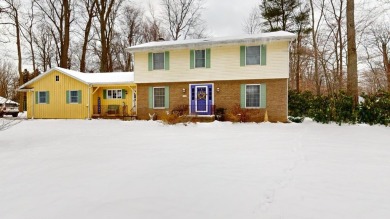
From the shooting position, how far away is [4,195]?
3816 millimetres

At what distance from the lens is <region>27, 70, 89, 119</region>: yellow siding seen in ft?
62.7

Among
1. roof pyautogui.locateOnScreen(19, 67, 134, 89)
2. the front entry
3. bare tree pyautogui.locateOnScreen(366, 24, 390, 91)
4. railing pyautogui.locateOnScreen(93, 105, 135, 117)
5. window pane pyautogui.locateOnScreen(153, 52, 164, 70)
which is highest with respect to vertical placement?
bare tree pyautogui.locateOnScreen(366, 24, 390, 91)

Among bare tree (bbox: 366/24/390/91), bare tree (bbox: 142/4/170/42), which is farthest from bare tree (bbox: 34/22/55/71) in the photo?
bare tree (bbox: 366/24/390/91)

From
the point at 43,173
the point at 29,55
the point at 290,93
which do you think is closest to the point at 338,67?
the point at 290,93

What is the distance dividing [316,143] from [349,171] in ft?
10.0

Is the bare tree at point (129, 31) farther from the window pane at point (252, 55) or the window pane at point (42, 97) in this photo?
the window pane at point (252, 55)

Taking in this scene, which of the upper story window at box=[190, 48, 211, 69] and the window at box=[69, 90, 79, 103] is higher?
the upper story window at box=[190, 48, 211, 69]

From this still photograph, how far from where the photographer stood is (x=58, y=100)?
19.6 meters

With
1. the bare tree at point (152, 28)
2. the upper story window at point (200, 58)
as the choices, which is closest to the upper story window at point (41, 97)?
the upper story window at point (200, 58)

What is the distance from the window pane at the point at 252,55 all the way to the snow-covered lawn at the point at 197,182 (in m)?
8.67

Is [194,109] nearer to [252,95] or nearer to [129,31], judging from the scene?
[252,95]

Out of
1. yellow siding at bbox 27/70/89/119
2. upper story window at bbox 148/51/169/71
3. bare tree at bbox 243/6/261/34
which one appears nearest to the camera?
upper story window at bbox 148/51/169/71

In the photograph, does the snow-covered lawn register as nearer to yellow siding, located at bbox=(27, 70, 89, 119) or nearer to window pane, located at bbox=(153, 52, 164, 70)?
window pane, located at bbox=(153, 52, 164, 70)

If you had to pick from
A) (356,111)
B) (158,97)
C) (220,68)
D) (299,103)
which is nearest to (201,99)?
(220,68)
